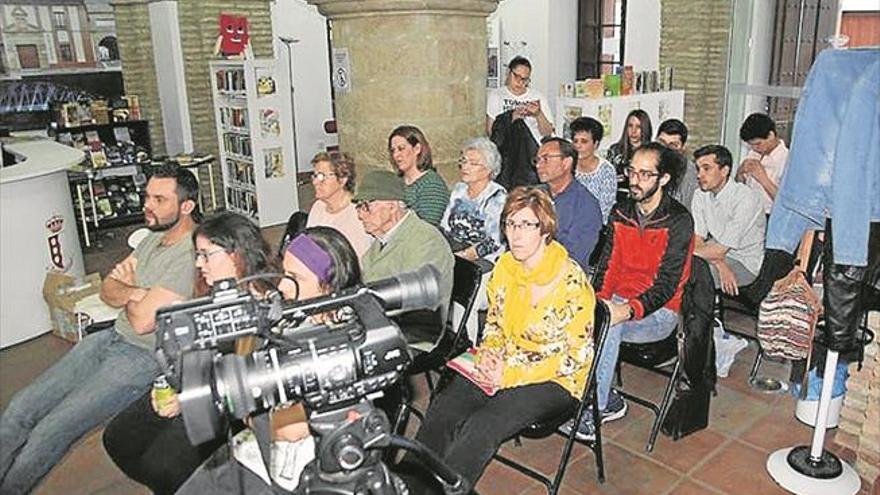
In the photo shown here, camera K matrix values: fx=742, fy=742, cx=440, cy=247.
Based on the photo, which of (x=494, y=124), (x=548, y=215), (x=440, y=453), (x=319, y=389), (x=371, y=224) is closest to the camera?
(x=319, y=389)

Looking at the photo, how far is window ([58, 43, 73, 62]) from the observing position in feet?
26.6

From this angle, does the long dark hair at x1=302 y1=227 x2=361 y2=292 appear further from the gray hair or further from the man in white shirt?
the man in white shirt

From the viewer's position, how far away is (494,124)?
510 centimetres

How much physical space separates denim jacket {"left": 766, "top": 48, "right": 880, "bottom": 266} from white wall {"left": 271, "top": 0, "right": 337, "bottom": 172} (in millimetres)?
8356

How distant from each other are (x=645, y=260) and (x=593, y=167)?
126 cm

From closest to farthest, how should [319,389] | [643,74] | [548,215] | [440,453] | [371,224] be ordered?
1. [319,389]
2. [440,453]
3. [548,215]
4. [371,224]
5. [643,74]

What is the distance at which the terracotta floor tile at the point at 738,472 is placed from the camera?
110 inches

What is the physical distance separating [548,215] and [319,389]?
1464 millimetres


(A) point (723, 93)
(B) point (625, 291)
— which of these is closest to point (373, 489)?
(B) point (625, 291)

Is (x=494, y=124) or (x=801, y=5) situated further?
(x=801, y=5)

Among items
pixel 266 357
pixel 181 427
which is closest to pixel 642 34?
pixel 181 427

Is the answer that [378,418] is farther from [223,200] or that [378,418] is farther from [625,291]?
[223,200]

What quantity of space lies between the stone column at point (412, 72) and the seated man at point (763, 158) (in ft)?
5.27

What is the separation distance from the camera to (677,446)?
122 inches
